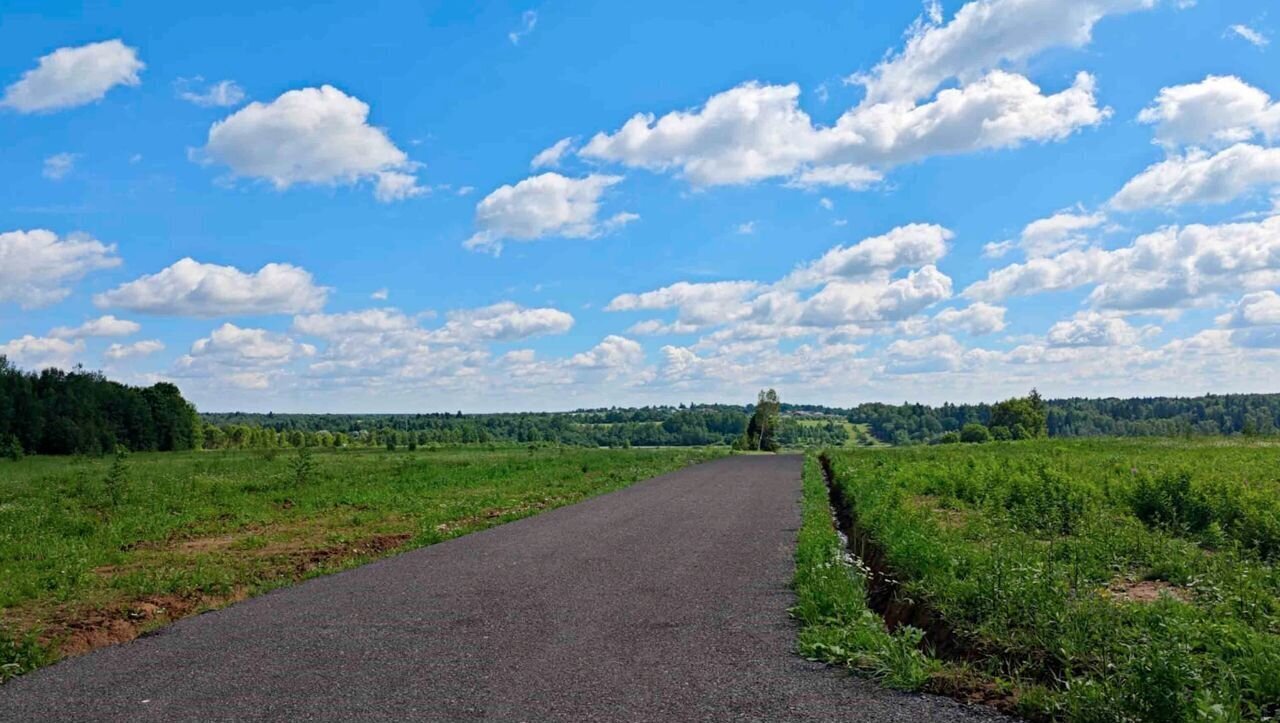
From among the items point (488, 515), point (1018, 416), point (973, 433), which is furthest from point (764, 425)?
point (488, 515)

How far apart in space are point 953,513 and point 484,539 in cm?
1076

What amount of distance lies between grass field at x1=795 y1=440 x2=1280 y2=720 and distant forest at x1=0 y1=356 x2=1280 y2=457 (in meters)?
60.6

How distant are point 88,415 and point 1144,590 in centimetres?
11506

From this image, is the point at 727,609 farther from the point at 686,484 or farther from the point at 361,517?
the point at 686,484

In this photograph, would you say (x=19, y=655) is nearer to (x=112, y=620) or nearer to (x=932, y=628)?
(x=112, y=620)

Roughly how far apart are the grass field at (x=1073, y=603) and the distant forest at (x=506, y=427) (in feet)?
199

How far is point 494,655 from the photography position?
8500 millimetres

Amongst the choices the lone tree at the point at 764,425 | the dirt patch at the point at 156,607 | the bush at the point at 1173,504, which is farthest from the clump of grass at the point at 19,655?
the lone tree at the point at 764,425

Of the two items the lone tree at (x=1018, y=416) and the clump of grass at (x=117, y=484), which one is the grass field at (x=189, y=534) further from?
the lone tree at (x=1018, y=416)

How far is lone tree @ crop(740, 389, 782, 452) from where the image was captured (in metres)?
127

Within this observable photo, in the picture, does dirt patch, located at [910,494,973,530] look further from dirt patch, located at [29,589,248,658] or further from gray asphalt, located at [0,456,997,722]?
dirt patch, located at [29,589,248,658]

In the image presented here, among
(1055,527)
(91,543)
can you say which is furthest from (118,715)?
(1055,527)

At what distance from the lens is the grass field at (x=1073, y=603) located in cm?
623

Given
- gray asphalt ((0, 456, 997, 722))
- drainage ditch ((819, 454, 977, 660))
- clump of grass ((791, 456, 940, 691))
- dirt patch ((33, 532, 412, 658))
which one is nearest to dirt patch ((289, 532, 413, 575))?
dirt patch ((33, 532, 412, 658))
